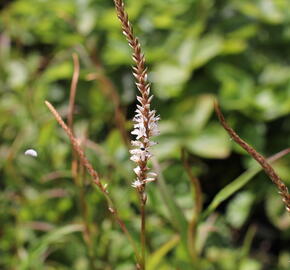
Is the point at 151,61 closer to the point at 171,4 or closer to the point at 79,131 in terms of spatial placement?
the point at 171,4

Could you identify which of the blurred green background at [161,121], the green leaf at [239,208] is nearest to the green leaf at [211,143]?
the blurred green background at [161,121]

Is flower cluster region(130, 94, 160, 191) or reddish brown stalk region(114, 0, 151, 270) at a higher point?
reddish brown stalk region(114, 0, 151, 270)

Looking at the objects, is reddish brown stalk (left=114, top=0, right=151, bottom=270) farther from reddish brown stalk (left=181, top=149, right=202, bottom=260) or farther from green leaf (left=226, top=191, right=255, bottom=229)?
green leaf (left=226, top=191, right=255, bottom=229)

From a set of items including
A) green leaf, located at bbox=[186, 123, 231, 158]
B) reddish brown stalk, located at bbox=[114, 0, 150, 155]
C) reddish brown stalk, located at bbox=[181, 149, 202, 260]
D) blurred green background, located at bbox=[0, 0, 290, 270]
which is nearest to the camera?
reddish brown stalk, located at bbox=[114, 0, 150, 155]

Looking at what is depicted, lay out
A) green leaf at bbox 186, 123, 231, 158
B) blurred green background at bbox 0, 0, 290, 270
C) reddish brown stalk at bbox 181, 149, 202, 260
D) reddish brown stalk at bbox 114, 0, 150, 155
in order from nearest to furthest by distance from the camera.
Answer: reddish brown stalk at bbox 114, 0, 150, 155, reddish brown stalk at bbox 181, 149, 202, 260, blurred green background at bbox 0, 0, 290, 270, green leaf at bbox 186, 123, 231, 158

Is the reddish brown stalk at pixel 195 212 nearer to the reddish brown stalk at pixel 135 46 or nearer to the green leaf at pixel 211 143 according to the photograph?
the reddish brown stalk at pixel 135 46

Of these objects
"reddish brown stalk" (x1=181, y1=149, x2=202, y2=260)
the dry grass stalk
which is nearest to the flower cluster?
the dry grass stalk

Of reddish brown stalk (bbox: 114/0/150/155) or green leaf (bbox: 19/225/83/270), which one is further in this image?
green leaf (bbox: 19/225/83/270)

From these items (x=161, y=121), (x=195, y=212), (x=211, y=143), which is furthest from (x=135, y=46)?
(x=161, y=121)

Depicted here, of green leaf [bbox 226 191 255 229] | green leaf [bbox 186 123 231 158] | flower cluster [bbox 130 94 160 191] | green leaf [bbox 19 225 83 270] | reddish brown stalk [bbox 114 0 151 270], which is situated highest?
reddish brown stalk [bbox 114 0 151 270]
